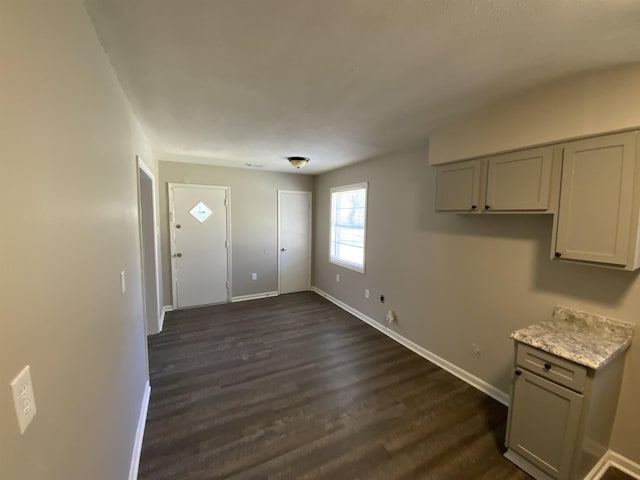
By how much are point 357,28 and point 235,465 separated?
2659 millimetres

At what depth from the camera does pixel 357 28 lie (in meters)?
1.30

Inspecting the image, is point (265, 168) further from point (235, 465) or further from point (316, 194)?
point (235, 465)

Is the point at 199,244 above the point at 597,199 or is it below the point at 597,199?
below

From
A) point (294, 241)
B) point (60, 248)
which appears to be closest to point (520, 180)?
point (60, 248)

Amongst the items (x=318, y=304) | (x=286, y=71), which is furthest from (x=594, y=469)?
(x=318, y=304)

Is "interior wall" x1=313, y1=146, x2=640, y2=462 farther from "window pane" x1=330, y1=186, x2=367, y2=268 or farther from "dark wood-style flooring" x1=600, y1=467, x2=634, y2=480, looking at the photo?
"window pane" x1=330, y1=186, x2=367, y2=268

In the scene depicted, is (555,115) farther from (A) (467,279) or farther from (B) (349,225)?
(B) (349,225)

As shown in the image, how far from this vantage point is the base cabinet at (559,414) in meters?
1.59

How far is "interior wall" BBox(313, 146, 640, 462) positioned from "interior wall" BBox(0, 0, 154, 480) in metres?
2.87

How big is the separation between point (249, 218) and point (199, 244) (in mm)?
972

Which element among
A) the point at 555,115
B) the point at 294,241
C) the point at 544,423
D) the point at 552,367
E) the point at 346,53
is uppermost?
the point at 346,53

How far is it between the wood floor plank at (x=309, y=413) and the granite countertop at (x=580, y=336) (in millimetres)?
908

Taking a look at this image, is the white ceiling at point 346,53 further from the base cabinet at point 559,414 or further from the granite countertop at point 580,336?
the base cabinet at point 559,414

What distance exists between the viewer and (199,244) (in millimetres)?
4668
